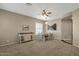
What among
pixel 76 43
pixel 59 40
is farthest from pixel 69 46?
pixel 59 40

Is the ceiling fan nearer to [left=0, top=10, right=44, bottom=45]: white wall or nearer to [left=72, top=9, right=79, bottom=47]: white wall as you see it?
[left=0, top=10, right=44, bottom=45]: white wall

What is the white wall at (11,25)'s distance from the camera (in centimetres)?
331

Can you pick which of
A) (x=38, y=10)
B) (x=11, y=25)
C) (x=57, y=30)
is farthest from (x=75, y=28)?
(x=11, y=25)

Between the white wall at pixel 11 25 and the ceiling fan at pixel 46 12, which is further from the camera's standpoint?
the white wall at pixel 11 25

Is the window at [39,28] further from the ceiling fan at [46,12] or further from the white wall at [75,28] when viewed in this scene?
the white wall at [75,28]

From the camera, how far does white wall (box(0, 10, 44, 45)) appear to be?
3309 millimetres

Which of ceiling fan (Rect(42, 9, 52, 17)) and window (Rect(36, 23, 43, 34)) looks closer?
ceiling fan (Rect(42, 9, 52, 17))

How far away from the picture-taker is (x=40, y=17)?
340 cm

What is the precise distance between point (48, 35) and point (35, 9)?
96 cm

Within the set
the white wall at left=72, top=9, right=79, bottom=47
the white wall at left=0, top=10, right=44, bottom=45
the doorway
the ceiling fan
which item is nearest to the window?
the white wall at left=0, top=10, right=44, bottom=45

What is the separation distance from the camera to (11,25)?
11.2 feet

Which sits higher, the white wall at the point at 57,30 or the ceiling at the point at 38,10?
the ceiling at the point at 38,10

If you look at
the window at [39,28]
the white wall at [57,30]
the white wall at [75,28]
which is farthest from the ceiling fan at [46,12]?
the white wall at [75,28]

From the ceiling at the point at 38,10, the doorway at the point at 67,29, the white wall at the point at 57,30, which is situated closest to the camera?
the ceiling at the point at 38,10
